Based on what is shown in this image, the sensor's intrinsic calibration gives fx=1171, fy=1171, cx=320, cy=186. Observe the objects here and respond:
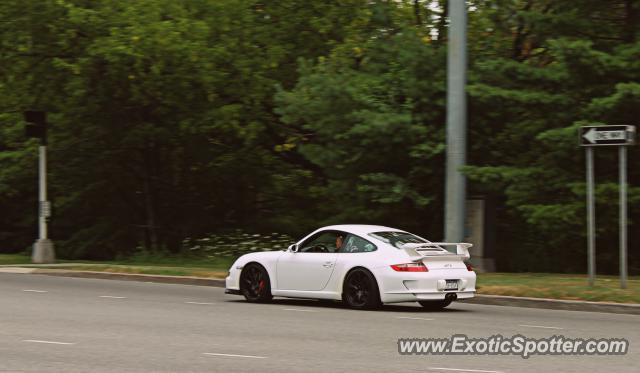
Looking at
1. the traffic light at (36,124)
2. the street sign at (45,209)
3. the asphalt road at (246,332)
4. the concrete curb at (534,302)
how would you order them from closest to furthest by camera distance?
the asphalt road at (246,332), the concrete curb at (534,302), the traffic light at (36,124), the street sign at (45,209)

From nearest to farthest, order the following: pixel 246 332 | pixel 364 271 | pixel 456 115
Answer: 1. pixel 246 332
2. pixel 364 271
3. pixel 456 115

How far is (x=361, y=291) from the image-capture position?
59.8 feet

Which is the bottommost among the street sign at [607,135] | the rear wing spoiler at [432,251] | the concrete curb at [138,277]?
the concrete curb at [138,277]

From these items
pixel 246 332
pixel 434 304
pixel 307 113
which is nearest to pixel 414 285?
pixel 434 304

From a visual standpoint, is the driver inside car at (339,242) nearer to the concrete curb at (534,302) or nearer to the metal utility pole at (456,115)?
the concrete curb at (534,302)

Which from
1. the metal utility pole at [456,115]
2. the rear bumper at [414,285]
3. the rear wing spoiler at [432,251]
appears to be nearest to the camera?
the rear bumper at [414,285]

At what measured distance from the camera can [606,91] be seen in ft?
85.6

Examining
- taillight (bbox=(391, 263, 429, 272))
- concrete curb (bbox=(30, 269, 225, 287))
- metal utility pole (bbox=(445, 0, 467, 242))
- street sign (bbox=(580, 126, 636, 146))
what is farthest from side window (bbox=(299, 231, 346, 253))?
concrete curb (bbox=(30, 269, 225, 287))

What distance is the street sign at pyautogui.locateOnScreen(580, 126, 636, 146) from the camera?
20.1 meters

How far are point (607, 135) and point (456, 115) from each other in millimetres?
4331

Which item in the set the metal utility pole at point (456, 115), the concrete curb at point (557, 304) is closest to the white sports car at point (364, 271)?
the concrete curb at point (557, 304)

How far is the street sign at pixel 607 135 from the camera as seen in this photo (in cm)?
2008

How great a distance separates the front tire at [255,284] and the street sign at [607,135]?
6.08 meters

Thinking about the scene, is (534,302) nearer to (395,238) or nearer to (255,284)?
(395,238)
